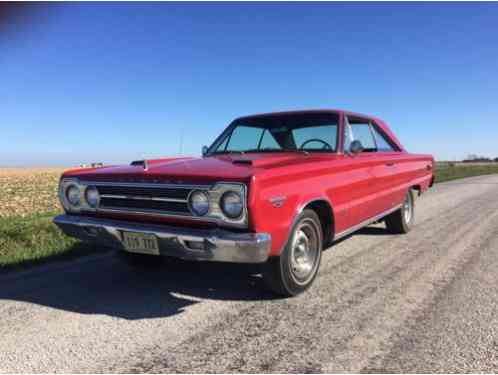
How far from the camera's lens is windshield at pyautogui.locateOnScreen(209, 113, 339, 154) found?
4359 mm

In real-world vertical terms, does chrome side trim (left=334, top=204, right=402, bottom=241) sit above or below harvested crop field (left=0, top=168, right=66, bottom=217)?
above

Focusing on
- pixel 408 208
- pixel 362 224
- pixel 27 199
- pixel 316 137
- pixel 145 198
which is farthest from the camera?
pixel 27 199

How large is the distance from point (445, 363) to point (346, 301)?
3.44 feet

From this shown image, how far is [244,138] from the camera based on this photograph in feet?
15.4

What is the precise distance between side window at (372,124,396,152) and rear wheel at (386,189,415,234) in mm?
902

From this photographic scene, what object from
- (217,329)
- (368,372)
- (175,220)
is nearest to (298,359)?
(368,372)

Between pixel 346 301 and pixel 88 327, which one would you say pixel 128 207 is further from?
pixel 346 301

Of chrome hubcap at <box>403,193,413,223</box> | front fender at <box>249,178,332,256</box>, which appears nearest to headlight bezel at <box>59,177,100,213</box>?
front fender at <box>249,178,332,256</box>

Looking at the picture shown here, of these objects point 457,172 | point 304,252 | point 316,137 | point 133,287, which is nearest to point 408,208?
point 316,137

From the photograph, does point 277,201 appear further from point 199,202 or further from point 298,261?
point 298,261

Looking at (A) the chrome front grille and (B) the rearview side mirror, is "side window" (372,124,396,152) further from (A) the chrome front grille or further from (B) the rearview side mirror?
(A) the chrome front grille

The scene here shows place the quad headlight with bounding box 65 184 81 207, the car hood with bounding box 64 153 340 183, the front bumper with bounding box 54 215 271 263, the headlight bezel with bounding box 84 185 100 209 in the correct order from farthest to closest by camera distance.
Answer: the quad headlight with bounding box 65 184 81 207
the headlight bezel with bounding box 84 185 100 209
the car hood with bounding box 64 153 340 183
the front bumper with bounding box 54 215 271 263

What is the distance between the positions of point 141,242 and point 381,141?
397 cm

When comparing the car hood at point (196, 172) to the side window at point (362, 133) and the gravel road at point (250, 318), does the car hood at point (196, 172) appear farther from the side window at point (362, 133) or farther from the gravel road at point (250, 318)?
the side window at point (362, 133)
